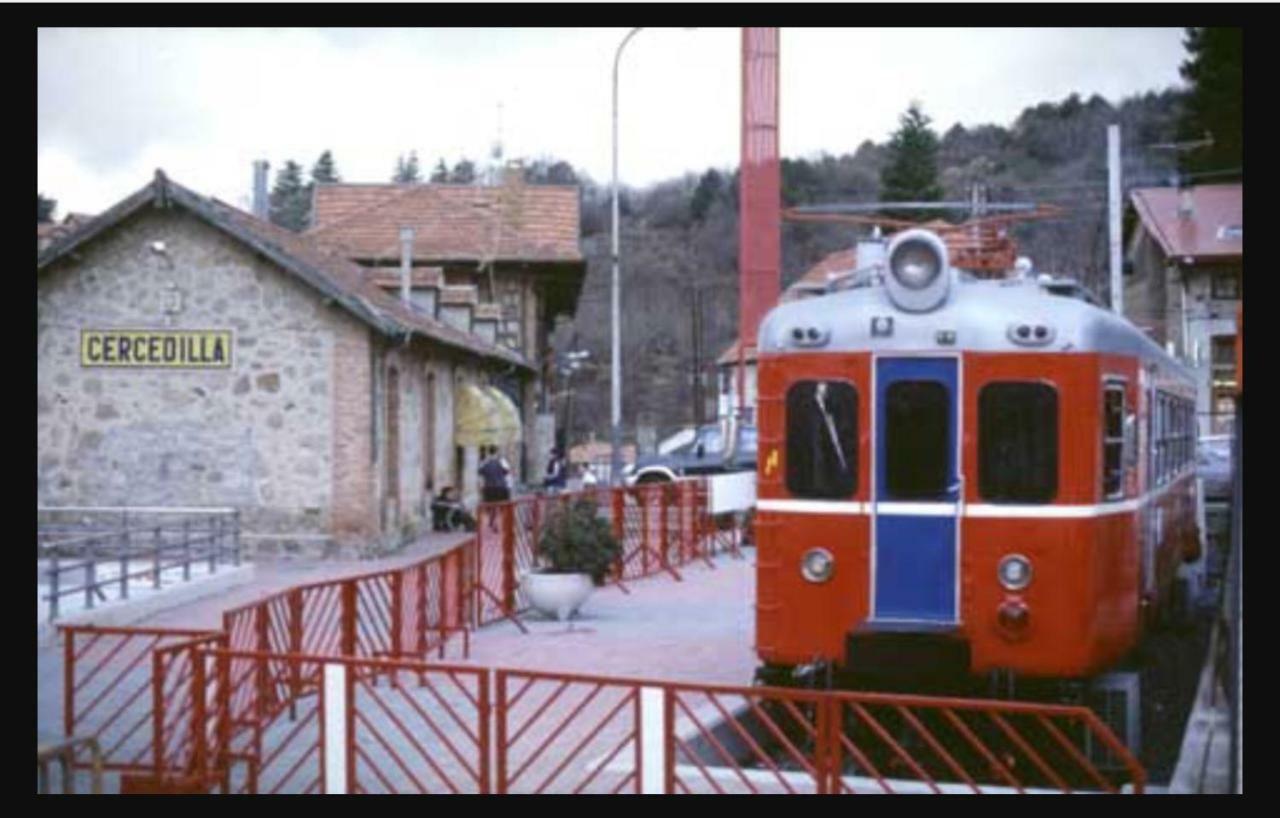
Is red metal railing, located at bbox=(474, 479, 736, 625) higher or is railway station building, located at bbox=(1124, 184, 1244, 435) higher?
railway station building, located at bbox=(1124, 184, 1244, 435)

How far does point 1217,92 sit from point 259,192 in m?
22.6

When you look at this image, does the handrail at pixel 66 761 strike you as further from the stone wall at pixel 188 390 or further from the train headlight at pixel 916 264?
the stone wall at pixel 188 390

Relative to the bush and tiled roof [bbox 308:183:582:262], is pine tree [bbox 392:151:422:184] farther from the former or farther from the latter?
the bush

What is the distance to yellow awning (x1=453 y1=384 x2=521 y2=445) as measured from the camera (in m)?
26.9

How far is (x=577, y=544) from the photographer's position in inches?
579

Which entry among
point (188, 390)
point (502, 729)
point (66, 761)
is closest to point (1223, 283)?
point (502, 729)

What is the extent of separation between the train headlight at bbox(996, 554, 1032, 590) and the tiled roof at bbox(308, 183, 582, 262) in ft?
78.9

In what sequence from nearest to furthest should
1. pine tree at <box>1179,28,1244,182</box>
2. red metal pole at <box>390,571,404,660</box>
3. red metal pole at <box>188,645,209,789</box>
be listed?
pine tree at <box>1179,28,1244,182</box> < red metal pole at <box>188,645,209,789</box> < red metal pole at <box>390,571,404,660</box>

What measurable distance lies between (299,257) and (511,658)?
30.9 ft

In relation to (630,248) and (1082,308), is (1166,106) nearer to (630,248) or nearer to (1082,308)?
(1082,308)

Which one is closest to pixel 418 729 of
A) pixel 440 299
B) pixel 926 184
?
pixel 926 184

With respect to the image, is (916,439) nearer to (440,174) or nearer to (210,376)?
(210,376)

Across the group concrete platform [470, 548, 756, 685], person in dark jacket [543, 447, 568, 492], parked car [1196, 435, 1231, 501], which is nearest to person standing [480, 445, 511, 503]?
person in dark jacket [543, 447, 568, 492]
